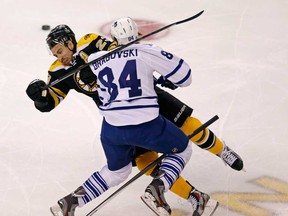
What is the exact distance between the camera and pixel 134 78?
2.68m

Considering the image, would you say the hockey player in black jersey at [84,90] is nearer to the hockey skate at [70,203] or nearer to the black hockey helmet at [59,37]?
the black hockey helmet at [59,37]

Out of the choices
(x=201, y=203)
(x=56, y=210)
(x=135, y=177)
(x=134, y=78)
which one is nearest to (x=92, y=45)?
(x=134, y=78)

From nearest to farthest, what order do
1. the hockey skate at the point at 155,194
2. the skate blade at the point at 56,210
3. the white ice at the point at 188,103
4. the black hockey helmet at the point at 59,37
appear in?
1. the hockey skate at the point at 155,194
2. the black hockey helmet at the point at 59,37
3. the skate blade at the point at 56,210
4. the white ice at the point at 188,103

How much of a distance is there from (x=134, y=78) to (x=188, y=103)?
156cm

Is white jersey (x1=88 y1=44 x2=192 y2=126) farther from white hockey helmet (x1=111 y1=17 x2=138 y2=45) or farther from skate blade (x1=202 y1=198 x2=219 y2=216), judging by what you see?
skate blade (x1=202 y1=198 x2=219 y2=216)

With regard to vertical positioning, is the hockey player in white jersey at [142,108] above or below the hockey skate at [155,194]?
above

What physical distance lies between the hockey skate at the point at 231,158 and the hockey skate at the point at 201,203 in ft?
1.09

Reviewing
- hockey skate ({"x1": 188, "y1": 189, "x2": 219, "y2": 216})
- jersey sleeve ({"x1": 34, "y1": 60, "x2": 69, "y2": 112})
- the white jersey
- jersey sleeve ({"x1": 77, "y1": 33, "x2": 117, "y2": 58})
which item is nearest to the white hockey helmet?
the white jersey

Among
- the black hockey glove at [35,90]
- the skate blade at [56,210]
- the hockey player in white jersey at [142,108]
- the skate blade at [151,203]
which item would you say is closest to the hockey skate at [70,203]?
the skate blade at [56,210]

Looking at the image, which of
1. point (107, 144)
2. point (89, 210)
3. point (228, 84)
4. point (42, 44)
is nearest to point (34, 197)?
point (89, 210)

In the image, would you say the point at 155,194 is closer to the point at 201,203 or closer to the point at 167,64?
the point at 201,203

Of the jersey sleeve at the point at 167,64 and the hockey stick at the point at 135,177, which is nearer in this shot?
the jersey sleeve at the point at 167,64

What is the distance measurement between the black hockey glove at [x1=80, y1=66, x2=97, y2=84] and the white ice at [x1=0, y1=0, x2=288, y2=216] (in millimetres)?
687

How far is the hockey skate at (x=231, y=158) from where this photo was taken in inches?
132
